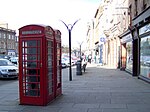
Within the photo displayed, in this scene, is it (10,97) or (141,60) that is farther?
(141,60)

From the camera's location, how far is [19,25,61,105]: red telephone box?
938 centimetres

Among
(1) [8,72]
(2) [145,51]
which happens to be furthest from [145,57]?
(1) [8,72]

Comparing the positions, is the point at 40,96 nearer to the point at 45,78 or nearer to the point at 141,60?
the point at 45,78

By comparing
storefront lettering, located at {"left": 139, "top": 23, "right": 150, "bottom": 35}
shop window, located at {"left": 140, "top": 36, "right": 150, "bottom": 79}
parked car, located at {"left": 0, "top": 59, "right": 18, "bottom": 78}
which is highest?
storefront lettering, located at {"left": 139, "top": 23, "right": 150, "bottom": 35}

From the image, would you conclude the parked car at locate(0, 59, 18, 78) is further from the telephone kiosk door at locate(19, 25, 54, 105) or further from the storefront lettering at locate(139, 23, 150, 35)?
the telephone kiosk door at locate(19, 25, 54, 105)

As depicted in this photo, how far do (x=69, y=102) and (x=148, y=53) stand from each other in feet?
25.1

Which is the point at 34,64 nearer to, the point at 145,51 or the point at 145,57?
the point at 145,57

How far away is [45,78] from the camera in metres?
9.43

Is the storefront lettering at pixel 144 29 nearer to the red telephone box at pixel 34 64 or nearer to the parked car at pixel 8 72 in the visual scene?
the red telephone box at pixel 34 64

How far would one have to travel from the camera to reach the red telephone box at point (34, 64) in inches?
369

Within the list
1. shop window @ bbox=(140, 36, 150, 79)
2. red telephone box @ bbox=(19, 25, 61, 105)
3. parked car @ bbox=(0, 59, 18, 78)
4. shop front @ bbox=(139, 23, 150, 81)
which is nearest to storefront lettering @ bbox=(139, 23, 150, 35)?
Answer: shop front @ bbox=(139, 23, 150, 81)

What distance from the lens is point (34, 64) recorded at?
963 cm

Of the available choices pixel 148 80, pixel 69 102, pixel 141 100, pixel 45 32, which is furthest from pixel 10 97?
pixel 148 80

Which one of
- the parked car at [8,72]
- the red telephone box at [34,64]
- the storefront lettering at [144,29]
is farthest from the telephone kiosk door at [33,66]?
the parked car at [8,72]
